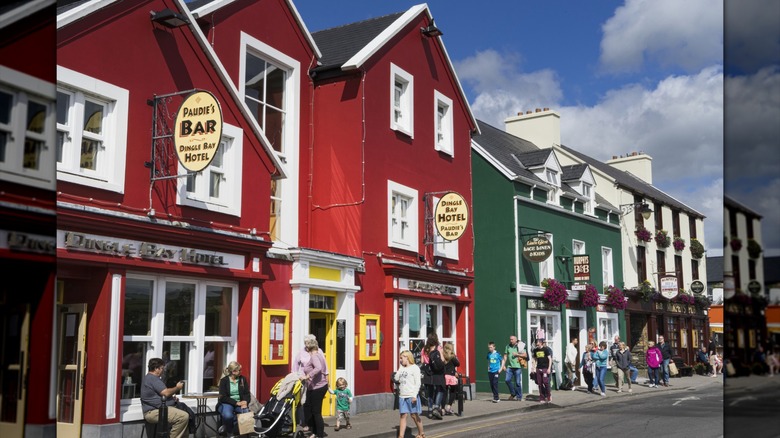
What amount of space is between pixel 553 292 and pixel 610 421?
424 inches

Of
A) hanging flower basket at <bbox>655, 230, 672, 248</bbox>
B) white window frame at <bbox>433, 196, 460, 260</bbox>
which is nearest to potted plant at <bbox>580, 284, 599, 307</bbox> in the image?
white window frame at <bbox>433, 196, 460, 260</bbox>

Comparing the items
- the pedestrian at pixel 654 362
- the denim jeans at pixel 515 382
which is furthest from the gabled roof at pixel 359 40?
the pedestrian at pixel 654 362

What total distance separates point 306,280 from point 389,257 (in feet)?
10.8

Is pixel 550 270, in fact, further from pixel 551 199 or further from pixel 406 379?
pixel 406 379

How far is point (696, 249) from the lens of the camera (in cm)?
3688

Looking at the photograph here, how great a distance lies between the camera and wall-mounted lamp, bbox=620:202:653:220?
101ft

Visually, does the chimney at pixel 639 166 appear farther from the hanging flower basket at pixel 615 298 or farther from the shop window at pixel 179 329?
the shop window at pixel 179 329

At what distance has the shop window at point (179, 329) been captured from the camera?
10.8m

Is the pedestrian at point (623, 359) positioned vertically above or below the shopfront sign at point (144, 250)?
below

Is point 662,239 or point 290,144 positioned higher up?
point 662,239

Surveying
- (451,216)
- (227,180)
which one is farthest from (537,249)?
(227,180)

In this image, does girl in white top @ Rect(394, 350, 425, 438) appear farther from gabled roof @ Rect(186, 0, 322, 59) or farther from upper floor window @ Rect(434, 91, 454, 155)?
upper floor window @ Rect(434, 91, 454, 155)

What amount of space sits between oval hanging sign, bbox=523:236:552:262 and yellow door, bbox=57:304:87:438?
15.1 metres

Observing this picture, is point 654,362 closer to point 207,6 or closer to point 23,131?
point 207,6
